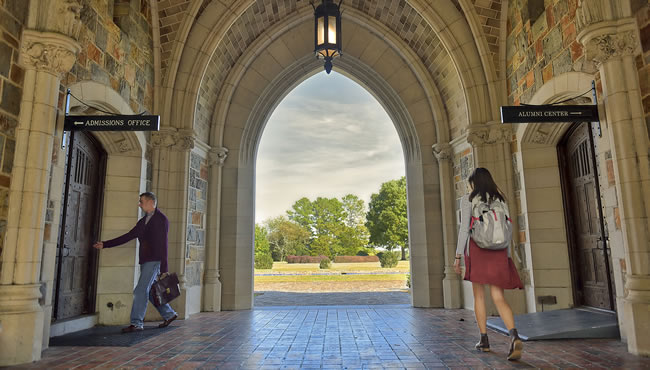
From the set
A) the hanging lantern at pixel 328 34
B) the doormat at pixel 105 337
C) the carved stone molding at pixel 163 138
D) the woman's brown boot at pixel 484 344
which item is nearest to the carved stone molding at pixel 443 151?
the hanging lantern at pixel 328 34

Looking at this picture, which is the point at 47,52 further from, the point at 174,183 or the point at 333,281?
the point at 333,281

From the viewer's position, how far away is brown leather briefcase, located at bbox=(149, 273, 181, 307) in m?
5.01

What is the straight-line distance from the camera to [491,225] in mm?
3320

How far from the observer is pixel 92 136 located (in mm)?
5684

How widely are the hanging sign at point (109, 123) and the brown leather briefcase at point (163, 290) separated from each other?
192 cm

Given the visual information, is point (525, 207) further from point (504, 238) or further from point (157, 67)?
point (157, 67)

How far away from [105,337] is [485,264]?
4.17m

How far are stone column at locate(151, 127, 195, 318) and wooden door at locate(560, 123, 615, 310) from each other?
5911 millimetres

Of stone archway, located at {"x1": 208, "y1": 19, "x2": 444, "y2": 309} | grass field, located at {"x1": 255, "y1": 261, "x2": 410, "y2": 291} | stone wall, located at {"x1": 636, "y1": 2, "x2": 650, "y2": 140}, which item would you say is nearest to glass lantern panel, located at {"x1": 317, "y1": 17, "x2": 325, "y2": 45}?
stone archway, located at {"x1": 208, "y1": 19, "x2": 444, "y2": 309}

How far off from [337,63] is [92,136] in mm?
5154

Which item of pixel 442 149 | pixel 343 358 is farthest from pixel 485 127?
pixel 343 358

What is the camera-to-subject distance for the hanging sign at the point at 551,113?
4133 millimetres

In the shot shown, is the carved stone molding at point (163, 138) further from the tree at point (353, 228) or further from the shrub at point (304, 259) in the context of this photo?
the tree at point (353, 228)

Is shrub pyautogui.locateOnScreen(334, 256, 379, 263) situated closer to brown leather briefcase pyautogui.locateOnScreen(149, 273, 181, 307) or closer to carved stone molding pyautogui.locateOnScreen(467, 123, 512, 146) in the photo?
carved stone molding pyautogui.locateOnScreen(467, 123, 512, 146)
